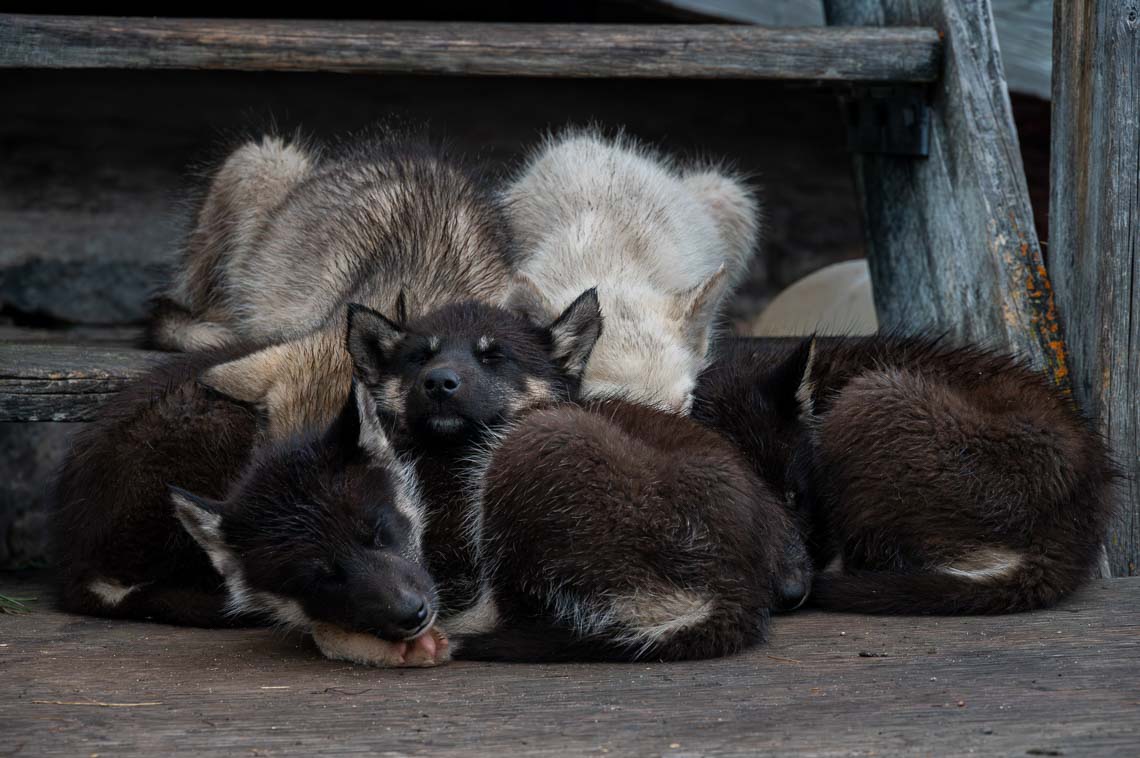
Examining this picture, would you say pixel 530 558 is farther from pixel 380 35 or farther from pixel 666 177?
pixel 666 177

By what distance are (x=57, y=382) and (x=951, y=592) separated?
10.0 feet

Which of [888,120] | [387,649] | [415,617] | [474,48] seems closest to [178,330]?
[474,48]

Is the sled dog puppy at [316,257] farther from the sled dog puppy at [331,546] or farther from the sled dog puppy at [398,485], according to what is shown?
the sled dog puppy at [331,546]

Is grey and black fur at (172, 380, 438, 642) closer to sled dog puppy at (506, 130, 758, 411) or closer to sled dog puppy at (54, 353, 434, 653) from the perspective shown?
sled dog puppy at (54, 353, 434, 653)

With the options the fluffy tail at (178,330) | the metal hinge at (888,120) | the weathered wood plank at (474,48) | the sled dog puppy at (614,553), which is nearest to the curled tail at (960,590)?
the sled dog puppy at (614,553)

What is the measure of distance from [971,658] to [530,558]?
1165 millimetres

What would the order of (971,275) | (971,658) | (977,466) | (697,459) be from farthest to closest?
(971,275) < (977,466) < (697,459) < (971,658)

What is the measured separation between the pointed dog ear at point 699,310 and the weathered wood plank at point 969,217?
852 mm

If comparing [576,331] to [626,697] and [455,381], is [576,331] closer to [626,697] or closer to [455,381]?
[455,381]

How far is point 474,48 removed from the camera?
4.84 meters

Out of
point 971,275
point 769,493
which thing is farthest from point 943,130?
point 769,493

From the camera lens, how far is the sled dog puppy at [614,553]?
3.38 metres

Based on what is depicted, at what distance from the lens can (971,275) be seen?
4.96m

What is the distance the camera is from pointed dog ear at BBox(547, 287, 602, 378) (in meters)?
4.20
